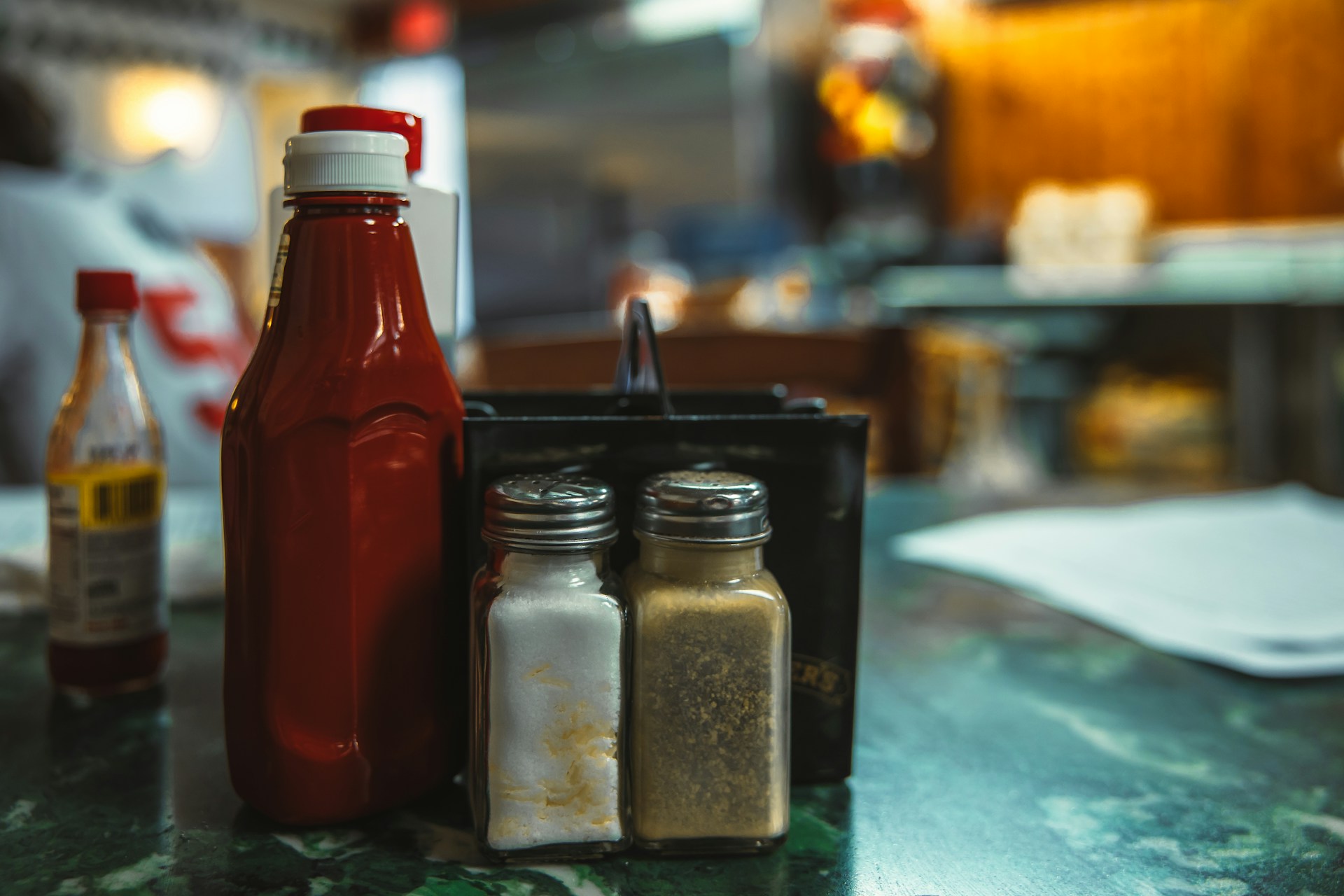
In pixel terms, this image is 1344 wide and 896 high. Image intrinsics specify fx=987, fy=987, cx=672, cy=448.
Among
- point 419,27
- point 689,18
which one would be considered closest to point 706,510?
point 689,18

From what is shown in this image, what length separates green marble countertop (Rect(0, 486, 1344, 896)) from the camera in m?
0.31

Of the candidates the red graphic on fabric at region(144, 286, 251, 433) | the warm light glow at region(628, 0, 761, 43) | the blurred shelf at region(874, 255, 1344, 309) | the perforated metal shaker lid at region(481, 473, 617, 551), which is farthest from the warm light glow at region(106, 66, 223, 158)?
the perforated metal shaker lid at region(481, 473, 617, 551)

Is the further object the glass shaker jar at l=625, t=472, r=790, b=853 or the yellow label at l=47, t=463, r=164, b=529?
the yellow label at l=47, t=463, r=164, b=529

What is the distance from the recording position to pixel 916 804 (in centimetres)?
37

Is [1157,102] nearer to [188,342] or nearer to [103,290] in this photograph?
[188,342]

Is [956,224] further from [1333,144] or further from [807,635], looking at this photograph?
[807,635]

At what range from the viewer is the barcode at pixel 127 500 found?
0.47 m

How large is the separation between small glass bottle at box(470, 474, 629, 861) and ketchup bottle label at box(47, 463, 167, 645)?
251 mm

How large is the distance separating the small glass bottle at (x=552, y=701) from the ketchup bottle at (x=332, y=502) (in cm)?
4

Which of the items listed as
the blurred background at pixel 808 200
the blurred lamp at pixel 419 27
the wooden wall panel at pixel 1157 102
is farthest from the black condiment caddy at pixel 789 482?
the blurred lamp at pixel 419 27

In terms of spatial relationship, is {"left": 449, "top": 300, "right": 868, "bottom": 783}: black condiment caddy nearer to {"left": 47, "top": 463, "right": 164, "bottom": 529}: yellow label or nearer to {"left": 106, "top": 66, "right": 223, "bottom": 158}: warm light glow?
{"left": 47, "top": 463, "right": 164, "bottom": 529}: yellow label

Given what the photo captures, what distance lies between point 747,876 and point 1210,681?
13.2 inches

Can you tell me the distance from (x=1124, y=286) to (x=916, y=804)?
337cm

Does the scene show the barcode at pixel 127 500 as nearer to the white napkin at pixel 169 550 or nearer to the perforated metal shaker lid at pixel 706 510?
the white napkin at pixel 169 550
